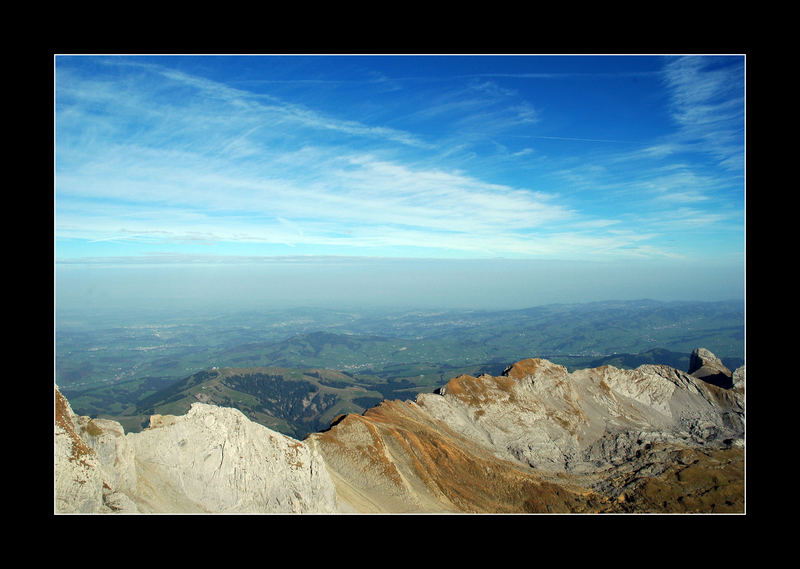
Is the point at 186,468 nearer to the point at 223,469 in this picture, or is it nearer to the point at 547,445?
the point at 223,469

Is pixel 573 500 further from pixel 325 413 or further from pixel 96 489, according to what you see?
pixel 325 413

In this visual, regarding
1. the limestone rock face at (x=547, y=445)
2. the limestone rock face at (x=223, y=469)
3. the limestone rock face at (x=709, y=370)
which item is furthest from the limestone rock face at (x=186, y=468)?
the limestone rock face at (x=709, y=370)

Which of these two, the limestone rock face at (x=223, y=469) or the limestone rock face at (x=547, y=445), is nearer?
the limestone rock face at (x=223, y=469)

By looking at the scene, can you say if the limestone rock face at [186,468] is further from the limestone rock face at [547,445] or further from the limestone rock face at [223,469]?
the limestone rock face at [547,445]

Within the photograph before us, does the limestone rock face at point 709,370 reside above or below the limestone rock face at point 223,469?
below

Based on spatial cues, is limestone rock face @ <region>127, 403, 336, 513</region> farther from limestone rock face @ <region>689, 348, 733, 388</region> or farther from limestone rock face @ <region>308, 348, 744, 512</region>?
limestone rock face @ <region>689, 348, 733, 388</region>

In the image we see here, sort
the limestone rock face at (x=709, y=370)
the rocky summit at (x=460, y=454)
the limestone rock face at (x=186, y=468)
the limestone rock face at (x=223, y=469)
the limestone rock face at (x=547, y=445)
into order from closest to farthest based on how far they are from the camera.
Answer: the limestone rock face at (x=186, y=468) < the rocky summit at (x=460, y=454) < the limestone rock face at (x=223, y=469) < the limestone rock face at (x=547, y=445) < the limestone rock face at (x=709, y=370)
